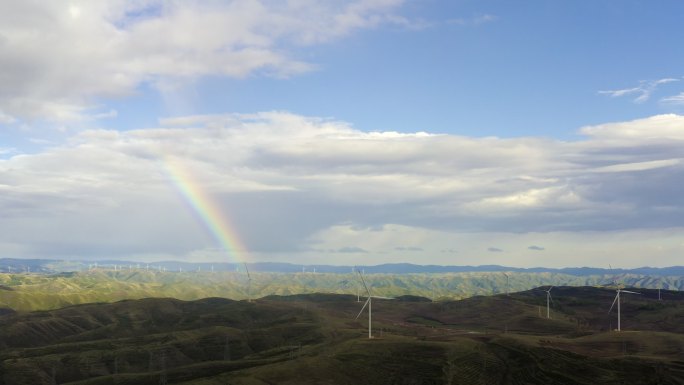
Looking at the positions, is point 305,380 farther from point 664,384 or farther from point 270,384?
point 664,384

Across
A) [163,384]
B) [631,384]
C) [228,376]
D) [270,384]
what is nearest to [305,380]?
[270,384]

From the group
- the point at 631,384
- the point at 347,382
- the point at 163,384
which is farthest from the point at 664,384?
the point at 163,384

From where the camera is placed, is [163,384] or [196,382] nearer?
[196,382]

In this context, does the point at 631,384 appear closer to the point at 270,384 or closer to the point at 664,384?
the point at 664,384

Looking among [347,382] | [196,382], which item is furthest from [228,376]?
[347,382]

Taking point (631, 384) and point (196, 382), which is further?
point (631, 384)

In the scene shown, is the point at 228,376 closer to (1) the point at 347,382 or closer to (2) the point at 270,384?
(2) the point at 270,384

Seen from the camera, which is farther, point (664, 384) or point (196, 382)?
point (664, 384)
